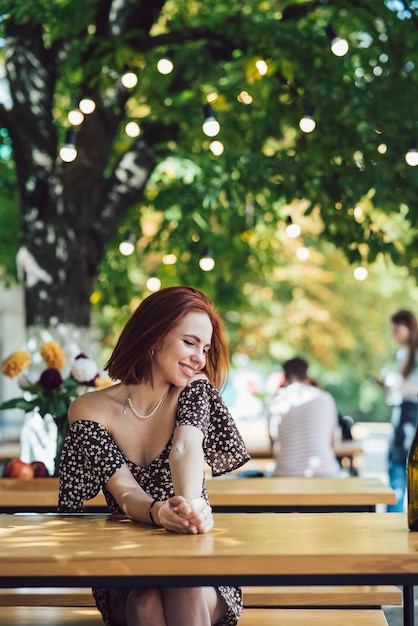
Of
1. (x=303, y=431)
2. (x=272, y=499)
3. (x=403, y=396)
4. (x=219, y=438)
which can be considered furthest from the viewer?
(x=403, y=396)

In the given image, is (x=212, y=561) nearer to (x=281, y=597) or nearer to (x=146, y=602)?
(x=146, y=602)


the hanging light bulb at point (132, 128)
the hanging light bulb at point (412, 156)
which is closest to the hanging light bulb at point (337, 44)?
the hanging light bulb at point (412, 156)

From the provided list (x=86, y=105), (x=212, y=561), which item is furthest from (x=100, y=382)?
(x=212, y=561)

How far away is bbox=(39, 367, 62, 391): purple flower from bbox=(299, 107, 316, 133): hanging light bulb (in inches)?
114

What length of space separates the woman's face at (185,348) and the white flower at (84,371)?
2.26 metres

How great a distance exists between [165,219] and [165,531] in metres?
7.25

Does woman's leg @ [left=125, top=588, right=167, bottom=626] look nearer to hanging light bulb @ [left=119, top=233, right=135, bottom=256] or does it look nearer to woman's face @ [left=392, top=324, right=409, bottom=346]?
woman's face @ [left=392, top=324, right=409, bottom=346]

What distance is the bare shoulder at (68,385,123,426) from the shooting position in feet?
12.0

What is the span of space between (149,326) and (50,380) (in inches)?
88.0

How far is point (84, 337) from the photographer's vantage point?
319 inches

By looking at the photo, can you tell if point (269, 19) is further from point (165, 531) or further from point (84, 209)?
point (165, 531)

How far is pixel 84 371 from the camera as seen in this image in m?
5.94

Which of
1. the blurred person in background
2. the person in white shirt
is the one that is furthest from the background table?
the blurred person in background

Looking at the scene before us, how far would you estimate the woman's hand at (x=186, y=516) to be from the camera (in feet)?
10.5
